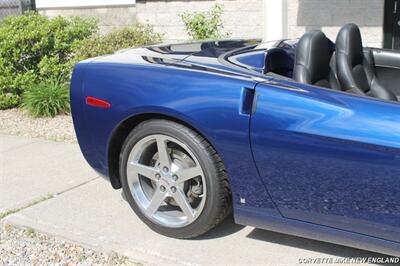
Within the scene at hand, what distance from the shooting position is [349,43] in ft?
12.0

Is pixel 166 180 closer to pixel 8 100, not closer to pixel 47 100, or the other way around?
pixel 47 100

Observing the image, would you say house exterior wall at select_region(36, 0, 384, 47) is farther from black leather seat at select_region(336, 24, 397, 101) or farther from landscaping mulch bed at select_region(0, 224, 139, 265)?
landscaping mulch bed at select_region(0, 224, 139, 265)

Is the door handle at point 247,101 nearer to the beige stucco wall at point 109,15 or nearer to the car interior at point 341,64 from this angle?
the car interior at point 341,64

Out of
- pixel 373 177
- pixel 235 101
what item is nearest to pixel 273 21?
pixel 235 101

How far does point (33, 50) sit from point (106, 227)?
431cm

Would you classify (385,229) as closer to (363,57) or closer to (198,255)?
(198,255)

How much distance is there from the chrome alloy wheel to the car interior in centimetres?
76

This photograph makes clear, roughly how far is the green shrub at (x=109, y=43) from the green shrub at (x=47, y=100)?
520mm

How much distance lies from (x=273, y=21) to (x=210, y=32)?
1590mm

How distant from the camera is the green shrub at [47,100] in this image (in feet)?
23.1

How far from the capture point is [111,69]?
11.6 ft

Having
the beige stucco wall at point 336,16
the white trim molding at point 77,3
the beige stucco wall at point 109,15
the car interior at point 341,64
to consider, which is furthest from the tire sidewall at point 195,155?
the white trim molding at point 77,3

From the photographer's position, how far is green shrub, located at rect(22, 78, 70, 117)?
705 centimetres

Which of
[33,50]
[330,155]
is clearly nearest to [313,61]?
[330,155]
